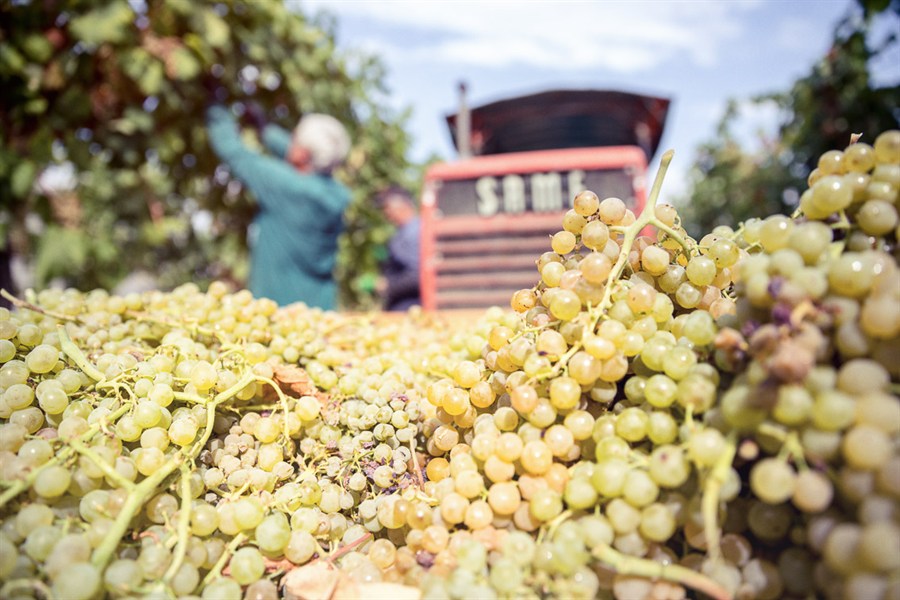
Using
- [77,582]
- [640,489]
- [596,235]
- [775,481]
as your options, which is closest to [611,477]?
[640,489]

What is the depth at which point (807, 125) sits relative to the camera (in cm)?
474

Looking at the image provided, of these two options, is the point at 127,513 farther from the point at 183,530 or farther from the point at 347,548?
the point at 347,548

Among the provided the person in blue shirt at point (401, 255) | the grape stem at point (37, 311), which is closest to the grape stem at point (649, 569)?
the grape stem at point (37, 311)

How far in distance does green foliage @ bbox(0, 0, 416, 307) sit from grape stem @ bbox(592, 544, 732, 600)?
3.04 m

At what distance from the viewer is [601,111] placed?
428 centimetres

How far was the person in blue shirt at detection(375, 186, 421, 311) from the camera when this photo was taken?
4172mm

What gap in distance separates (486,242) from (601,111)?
1.72 meters

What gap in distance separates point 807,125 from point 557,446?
5233 millimetres

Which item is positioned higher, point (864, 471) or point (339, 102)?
point (339, 102)

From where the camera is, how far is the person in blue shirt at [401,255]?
4.17 meters

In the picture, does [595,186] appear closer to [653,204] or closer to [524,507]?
[653,204]

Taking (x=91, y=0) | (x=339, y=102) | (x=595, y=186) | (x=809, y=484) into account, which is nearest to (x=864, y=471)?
(x=809, y=484)

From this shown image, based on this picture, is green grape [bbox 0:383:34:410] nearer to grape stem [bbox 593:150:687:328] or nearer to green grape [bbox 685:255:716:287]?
grape stem [bbox 593:150:687:328]

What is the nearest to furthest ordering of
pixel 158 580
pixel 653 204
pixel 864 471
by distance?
pixel 864 471, pixel 158 580, pixel 653 204
